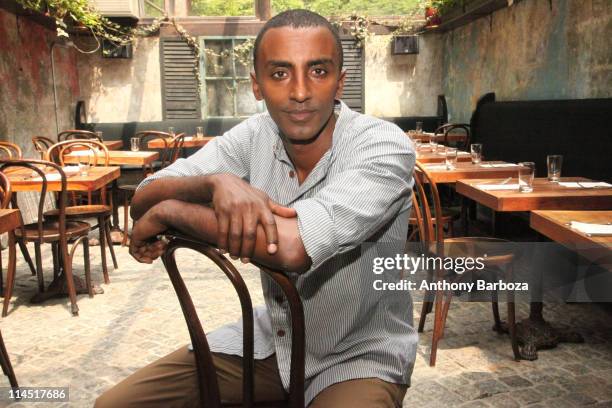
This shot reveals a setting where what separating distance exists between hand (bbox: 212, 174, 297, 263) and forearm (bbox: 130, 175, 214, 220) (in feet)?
0.38

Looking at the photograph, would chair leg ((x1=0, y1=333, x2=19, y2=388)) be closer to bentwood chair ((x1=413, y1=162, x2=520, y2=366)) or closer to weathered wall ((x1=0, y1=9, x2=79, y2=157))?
bentwood chair ((x1=413, y1=162, x2=520, y2=366))

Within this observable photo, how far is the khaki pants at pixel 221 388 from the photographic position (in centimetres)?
124

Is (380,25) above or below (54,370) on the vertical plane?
above

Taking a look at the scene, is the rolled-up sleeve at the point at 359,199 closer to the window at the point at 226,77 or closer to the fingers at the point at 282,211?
the fingers at the point at 282,211

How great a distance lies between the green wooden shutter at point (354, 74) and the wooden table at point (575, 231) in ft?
25.5

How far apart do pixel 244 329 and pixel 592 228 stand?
5.22 feet

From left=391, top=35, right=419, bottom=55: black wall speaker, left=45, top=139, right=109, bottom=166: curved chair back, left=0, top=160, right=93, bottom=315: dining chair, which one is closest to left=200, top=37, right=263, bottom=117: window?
left=391, top=35, right=419, bottom=55: black wall speaker

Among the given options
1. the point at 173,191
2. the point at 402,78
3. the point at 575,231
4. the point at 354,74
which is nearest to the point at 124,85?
the point at 354,74

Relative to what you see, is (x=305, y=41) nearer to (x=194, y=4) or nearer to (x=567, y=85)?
(x=567, y=85)

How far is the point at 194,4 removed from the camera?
1021 centimetres

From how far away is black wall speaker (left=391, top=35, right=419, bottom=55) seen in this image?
982 cm

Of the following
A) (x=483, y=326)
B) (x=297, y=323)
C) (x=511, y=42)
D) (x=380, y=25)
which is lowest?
(x=483, y=326)

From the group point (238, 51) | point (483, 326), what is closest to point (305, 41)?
point (483, 326)

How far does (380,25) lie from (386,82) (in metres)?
0.97
